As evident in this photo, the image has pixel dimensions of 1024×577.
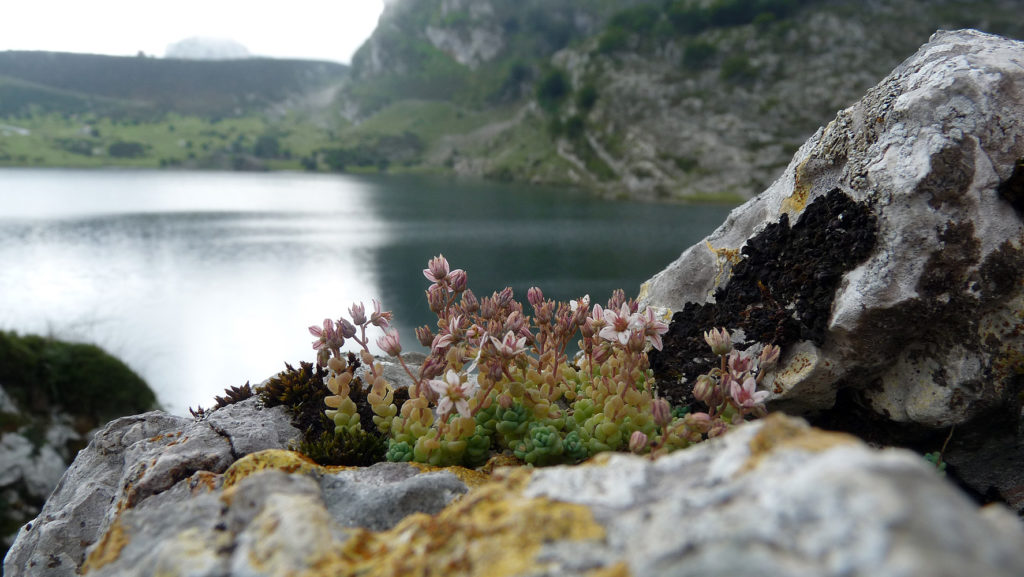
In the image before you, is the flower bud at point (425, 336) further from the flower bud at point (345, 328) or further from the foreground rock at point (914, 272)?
the foreground rock at point (914, 272)

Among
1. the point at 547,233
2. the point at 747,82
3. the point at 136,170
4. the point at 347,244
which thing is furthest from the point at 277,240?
the point at 136,170

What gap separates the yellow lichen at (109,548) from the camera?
2396 millimetres

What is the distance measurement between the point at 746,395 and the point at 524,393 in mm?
Result: 1542

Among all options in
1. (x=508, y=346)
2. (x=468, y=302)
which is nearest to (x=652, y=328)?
(x=508, y=346)

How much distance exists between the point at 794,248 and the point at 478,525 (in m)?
3.67

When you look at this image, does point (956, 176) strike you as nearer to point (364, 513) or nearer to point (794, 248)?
point (794, 248)

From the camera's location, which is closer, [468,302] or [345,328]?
[345,328]

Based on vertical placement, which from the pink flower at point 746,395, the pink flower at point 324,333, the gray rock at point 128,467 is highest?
the pink flower at point 746,395

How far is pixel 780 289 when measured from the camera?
4.33 m

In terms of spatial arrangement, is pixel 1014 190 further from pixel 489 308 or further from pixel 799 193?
pixel 489 308

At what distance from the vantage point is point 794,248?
441cm

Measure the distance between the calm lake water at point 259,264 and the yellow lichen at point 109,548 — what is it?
60.4ft

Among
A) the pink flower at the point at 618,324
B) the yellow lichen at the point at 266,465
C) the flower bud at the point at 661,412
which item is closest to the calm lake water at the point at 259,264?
the yellow lichen at the point at 266,465

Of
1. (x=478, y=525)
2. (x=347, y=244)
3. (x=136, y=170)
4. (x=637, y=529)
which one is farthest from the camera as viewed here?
(x=136, y=170)
